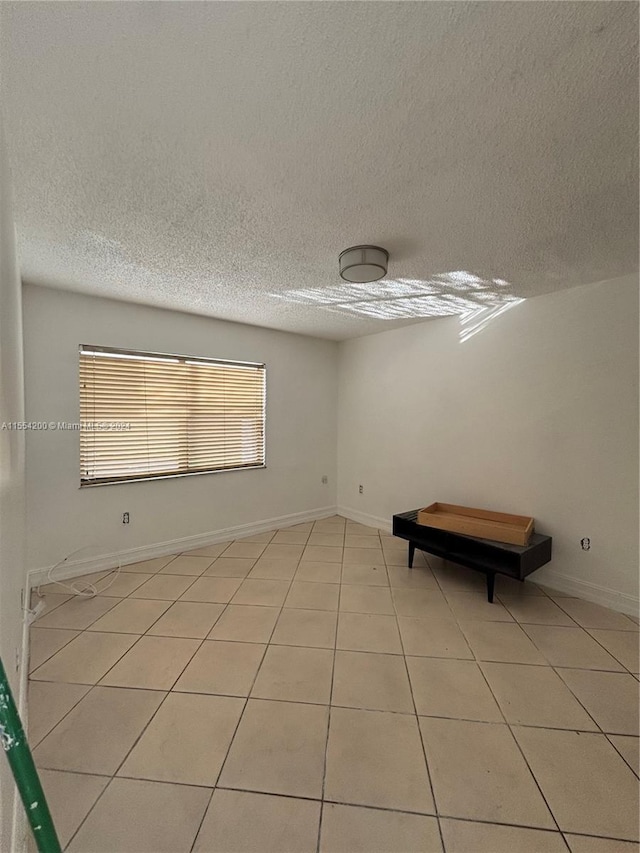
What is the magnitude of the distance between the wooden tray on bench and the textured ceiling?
1913 millimetres

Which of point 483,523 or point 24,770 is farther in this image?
point 483,523

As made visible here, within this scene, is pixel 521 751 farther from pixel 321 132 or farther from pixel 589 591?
pixel 321 132

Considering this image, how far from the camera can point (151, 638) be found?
206 cm

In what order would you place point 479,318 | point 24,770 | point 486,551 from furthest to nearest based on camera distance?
point 479,318, point 486,551, point 24,770

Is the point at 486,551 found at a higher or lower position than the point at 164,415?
lower

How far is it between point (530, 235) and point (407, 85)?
126 centimetres

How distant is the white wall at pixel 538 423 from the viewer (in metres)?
2.41

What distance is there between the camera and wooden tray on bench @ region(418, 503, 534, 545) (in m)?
2.54

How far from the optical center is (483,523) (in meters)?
2.68

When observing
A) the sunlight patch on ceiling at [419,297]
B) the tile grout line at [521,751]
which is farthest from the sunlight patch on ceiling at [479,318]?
the tile grout line at [521,751]

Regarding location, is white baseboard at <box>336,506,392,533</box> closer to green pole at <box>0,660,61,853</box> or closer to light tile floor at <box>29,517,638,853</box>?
light tile floor at <box>29,517,638,853</box>

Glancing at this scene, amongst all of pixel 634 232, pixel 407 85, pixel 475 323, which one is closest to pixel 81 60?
pixel 407 85

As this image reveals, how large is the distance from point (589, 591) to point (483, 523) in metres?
0.89

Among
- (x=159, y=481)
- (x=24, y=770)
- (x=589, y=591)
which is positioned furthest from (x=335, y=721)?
(x=159, y=481)
